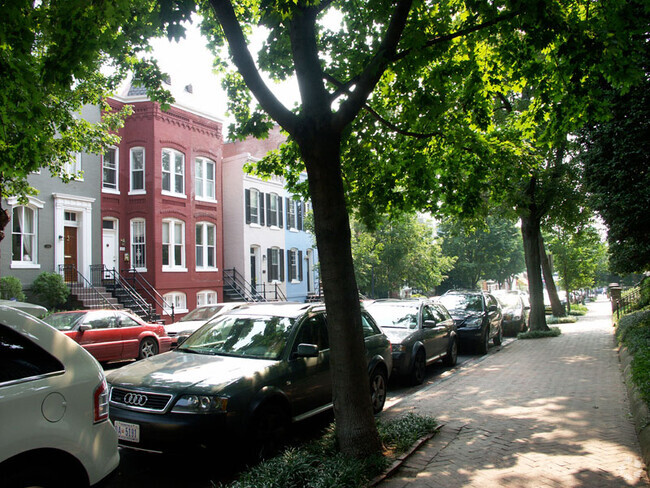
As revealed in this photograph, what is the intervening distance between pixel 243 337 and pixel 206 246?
21.5 metres

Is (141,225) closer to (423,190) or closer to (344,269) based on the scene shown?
(423,190)

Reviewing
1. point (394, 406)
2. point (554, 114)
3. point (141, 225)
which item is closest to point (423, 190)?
point (554, 114)

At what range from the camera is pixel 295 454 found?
4.77 metres

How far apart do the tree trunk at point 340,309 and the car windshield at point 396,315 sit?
223 inches

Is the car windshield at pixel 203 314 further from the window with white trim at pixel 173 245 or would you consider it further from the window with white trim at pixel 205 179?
the window with white trim at pixel 205 179

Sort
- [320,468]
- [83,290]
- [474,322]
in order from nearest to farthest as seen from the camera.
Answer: [320,468], [474,322], [83,290]

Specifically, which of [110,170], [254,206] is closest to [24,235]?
[110,170]

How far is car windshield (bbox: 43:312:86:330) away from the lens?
12.3 meters

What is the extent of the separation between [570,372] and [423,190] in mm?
4803

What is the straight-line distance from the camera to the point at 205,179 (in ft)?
90.7

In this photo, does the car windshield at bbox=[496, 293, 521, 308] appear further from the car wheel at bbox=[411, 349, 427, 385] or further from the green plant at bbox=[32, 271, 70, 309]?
the green plant at bbox=[32, 271, 70, 309]

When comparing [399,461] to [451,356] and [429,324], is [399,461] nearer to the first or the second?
[429,324]

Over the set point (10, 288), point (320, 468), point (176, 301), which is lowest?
point (320, 468)

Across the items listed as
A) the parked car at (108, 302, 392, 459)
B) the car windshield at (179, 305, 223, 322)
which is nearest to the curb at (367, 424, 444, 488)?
the parked car at (108, 302, 392, 459)
